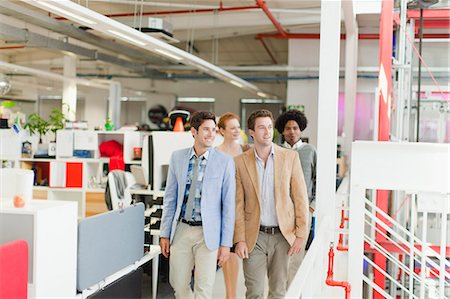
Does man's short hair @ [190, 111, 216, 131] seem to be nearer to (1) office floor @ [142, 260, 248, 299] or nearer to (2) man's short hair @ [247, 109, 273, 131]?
(2) man's short hair @ [247, 109, 273, 131]

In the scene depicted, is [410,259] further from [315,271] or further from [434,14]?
[434,14]

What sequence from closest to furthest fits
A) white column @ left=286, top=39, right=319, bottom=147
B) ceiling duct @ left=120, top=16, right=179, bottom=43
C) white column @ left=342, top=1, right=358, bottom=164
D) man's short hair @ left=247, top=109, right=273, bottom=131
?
man's short hair @ left=247, top=109, right=273, bottom=131 < ceiling duct @ left=120, top=16, right=179, bottom=43 < white column @ left=342, top=1, right=358, bottom=164 < white column @ left=286, top=39, right=319, bottom=147

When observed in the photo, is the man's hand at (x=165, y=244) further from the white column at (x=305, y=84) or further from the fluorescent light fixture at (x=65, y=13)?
the white column at (x=305, y=84)

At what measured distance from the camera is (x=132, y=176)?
6.36 metres

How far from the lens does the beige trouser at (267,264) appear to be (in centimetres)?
350

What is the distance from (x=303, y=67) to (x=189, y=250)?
31.0 feet

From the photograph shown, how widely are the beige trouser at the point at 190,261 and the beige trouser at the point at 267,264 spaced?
236 millimetres

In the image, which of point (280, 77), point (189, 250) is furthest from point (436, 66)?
point (189, 250)

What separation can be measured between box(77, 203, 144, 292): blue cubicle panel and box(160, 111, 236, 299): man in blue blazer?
0.41m

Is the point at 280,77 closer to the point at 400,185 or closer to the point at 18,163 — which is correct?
the point at 18,163

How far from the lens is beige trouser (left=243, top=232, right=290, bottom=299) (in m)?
3.50

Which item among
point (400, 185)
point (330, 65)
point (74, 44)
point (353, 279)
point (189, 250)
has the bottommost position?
point (353, 279)

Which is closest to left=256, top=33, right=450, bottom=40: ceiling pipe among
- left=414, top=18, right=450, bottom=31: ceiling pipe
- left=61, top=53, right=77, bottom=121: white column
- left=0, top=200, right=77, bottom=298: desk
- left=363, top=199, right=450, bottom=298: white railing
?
left=414, top=18, right=450, bottom=31: ceiling pipe

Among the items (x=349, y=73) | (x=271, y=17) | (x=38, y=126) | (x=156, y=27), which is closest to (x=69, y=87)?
(x=38, y=126)
